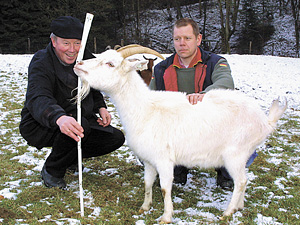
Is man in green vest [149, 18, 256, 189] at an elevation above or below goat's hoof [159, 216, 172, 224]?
above

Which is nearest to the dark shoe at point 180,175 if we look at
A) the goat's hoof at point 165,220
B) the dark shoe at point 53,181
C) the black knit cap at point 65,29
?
the goat's hoof at point 165,220

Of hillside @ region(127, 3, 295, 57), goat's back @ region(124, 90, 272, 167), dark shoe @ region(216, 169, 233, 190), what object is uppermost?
hillside @ region(127, 3, 295, 57)

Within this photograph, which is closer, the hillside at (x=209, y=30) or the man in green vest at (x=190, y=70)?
the man in green vest at (x=190, y=70)

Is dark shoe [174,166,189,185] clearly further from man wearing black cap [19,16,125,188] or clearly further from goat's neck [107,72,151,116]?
goat's neck [107,72,151,116]

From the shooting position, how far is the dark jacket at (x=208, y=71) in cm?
365

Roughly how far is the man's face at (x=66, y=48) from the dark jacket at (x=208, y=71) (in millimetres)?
1213

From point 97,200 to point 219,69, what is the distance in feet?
7.47

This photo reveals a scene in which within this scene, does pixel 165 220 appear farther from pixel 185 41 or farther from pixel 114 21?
pixel 114 21

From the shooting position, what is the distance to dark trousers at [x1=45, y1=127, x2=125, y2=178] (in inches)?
144

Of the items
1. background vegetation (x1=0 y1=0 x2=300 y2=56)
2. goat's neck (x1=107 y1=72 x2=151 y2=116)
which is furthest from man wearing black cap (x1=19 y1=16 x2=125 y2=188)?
background vegetation (x1=0 y1=0 x2=300 y2=56)

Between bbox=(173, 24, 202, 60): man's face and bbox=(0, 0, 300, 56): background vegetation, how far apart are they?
15092 mm

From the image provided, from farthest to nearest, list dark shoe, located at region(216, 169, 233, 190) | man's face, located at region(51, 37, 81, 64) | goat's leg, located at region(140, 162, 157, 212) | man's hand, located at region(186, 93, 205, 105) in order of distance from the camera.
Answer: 1. dark shoe, located at region(216, 169, 233, 190)
2. man's face, located at region(51, 37, 81, 64)
3. goat's leg, located at region(140, 162, 157, 212)
4. man's hand, located at region(186, 93, 205, 105)

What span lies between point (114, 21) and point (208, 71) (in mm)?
30275

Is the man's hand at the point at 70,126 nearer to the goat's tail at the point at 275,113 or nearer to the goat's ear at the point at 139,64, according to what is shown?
the goat's ear at the point at 139,64
